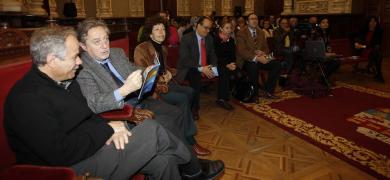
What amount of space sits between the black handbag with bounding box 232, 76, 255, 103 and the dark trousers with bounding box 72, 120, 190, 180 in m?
2.87

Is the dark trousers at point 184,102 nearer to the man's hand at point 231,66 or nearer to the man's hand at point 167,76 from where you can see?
the man's hand at point 167,76

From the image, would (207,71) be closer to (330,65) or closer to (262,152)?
(262,152)

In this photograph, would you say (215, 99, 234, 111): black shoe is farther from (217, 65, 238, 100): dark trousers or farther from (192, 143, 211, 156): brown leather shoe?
(192, 143, 211, 156): brown leather shoe

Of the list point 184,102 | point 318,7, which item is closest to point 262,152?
point 184,102

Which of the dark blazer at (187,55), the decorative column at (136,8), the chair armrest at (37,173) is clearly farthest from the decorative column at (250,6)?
the chair armrest at (37,173)

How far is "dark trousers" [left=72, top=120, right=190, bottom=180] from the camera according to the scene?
145 cm

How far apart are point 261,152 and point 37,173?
2.10 meters

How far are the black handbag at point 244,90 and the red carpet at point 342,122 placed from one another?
150mm

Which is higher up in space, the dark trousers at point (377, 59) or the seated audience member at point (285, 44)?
the seated audience member at point (285, 44)

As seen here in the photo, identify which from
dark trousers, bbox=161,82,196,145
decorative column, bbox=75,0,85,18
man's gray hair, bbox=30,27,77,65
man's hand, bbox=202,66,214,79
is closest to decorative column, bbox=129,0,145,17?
decorative column, bbox=75,0,85,18

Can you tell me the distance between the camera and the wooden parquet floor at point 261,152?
239 centimetres

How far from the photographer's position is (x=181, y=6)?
40.3ft

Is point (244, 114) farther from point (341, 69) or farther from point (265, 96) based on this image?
point (341, 69)

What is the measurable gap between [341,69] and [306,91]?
268cm
